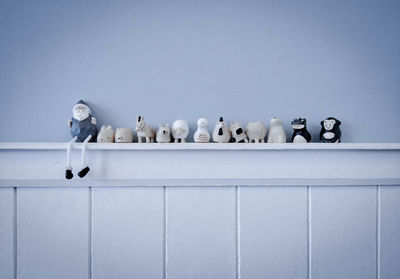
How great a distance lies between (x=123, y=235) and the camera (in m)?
0.71

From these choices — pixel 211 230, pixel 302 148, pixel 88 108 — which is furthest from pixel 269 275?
pixel 88 108

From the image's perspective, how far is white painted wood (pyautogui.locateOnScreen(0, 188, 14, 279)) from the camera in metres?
0.70

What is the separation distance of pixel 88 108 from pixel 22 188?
281 mm

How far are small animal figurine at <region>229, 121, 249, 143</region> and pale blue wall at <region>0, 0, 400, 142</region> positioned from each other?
0.16ft

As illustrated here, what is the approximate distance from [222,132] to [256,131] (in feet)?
0.32

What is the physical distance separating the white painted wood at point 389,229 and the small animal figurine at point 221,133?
472 millimetres

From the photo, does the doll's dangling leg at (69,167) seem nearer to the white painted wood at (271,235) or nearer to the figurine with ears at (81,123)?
the figurine with ears at (81,123)

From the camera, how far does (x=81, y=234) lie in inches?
27.6

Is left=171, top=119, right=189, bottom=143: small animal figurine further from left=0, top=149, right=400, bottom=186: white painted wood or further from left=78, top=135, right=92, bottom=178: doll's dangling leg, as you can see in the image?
left=78, top=135, right=92, bottom=178: doll's dangling leg

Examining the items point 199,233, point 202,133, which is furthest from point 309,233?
point 202,133

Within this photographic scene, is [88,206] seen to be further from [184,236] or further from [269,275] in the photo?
[269,275]

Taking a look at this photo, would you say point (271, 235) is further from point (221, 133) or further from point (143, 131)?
point (143, 131)

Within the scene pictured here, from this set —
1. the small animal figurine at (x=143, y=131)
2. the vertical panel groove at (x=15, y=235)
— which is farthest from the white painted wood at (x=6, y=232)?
the small animal figurine at (x=143, y=131)

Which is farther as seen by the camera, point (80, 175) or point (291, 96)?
point (291, 96)
